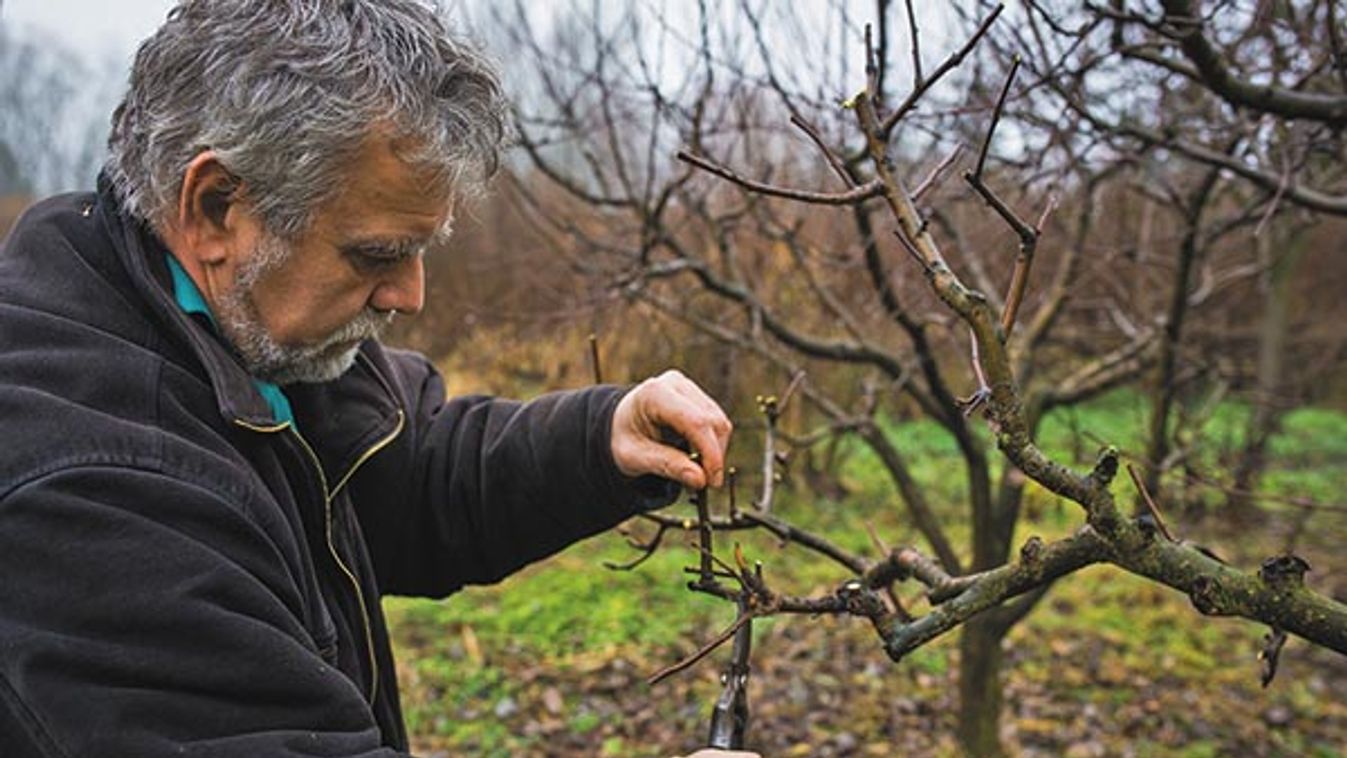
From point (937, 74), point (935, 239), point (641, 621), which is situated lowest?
point (641, 621)

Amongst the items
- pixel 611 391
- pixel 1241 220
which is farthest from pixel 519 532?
pixel 1241 220

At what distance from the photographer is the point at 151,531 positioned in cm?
110

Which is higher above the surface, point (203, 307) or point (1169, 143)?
point (1169, 143)

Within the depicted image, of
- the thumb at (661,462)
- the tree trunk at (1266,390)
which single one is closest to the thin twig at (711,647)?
the thumb at (661,462)

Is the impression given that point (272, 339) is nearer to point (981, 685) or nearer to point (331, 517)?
point (331, 517)

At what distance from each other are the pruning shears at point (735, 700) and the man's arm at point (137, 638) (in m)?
0.45

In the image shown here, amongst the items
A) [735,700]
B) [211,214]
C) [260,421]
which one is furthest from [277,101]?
[735,700]

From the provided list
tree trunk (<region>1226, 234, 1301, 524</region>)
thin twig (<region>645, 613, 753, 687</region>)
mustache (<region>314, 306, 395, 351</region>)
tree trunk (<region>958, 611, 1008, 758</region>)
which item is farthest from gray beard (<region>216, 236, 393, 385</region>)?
tree trunk (<region>1226, 234, 1301, 524</region>)

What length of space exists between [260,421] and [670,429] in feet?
2.07

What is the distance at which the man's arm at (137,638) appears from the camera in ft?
3.42

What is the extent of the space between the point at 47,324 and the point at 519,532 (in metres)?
0.86

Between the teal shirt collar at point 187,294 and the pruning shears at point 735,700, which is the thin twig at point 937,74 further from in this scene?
the teal shirt collar at point 187,294

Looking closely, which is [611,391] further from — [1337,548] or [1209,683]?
[1337,548]

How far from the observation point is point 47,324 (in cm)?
121
